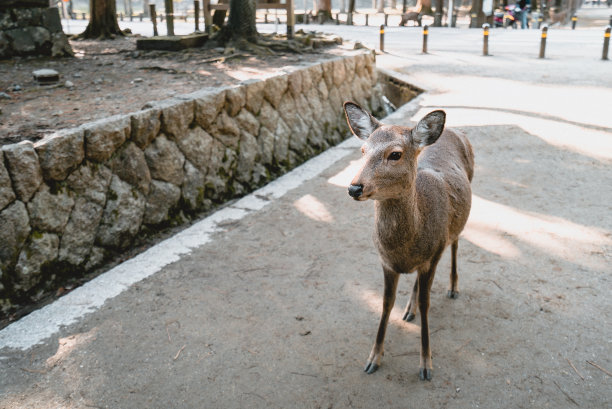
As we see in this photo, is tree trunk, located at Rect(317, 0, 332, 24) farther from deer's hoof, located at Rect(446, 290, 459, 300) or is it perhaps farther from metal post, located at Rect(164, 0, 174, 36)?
deer's hoof, located at Rect(446, 290, 459, 300)

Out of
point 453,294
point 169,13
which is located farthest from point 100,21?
point 453,294

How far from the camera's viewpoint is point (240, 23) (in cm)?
1023

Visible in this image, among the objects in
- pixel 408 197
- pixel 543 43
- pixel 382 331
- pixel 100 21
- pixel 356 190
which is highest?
pixel 100 21

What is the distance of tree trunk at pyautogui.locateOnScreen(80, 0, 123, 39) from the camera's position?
513 inches

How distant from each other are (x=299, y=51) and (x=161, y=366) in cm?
818

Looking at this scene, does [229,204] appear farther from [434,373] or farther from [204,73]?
[434,373]

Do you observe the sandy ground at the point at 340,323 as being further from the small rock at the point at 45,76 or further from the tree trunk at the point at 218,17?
the tree trunk at the point at 218,17

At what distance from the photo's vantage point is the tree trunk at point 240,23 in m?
10.1

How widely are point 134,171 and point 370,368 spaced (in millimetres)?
2962

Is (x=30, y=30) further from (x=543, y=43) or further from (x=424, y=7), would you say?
(x=424, y=7)

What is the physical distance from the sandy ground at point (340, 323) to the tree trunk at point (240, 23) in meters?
5.37

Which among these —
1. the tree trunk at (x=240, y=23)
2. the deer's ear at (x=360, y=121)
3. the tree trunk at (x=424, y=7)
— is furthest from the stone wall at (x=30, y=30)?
the tree trunk at (x=424, y=7)

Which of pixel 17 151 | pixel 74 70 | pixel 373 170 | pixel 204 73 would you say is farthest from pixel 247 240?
pixel 74 70

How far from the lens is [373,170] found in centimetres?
263
